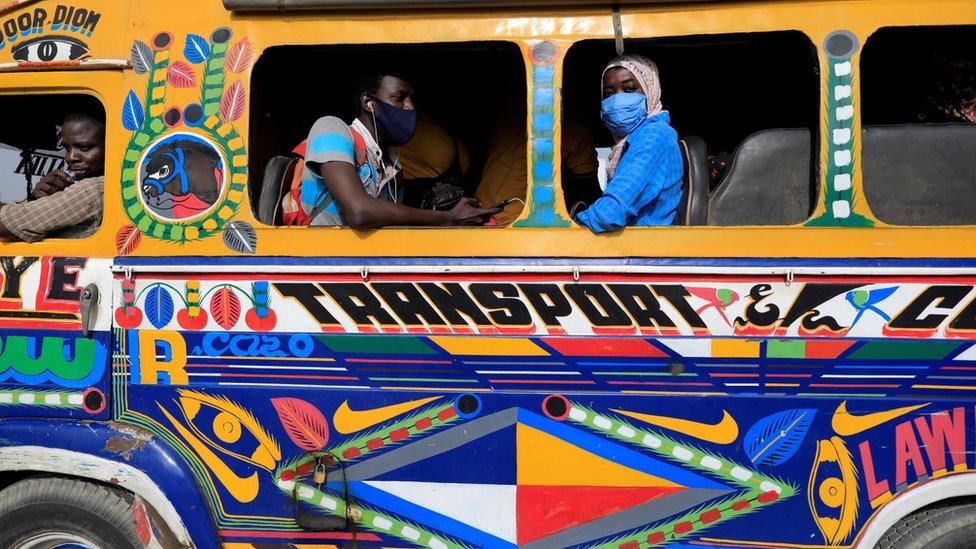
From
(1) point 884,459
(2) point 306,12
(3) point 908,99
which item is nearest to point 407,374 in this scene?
(2) point 306,12

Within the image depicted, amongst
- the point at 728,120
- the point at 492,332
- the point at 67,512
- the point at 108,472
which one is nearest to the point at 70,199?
the point at 108,472

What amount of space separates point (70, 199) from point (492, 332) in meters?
1.73

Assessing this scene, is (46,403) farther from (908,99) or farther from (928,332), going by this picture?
(908,99)

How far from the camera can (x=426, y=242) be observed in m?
2.90

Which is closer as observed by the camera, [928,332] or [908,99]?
[928,332]

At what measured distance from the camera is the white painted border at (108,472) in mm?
2928

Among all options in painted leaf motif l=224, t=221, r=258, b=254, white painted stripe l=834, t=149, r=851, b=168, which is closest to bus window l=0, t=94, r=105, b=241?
painted leaf motif l=224, t=221, r=258, b=254

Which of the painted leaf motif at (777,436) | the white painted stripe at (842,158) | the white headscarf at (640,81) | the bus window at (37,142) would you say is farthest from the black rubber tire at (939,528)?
the bus window at (37,142)

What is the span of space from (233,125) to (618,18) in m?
1.45

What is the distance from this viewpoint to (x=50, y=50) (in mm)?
3094

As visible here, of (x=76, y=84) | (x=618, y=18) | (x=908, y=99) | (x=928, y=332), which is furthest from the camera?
(x=908, y=99)

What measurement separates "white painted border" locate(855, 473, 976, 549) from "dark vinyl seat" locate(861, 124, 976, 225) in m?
0.90

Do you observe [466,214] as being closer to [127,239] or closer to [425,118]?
[127,239]

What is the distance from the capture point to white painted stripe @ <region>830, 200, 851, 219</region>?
9.05ft
